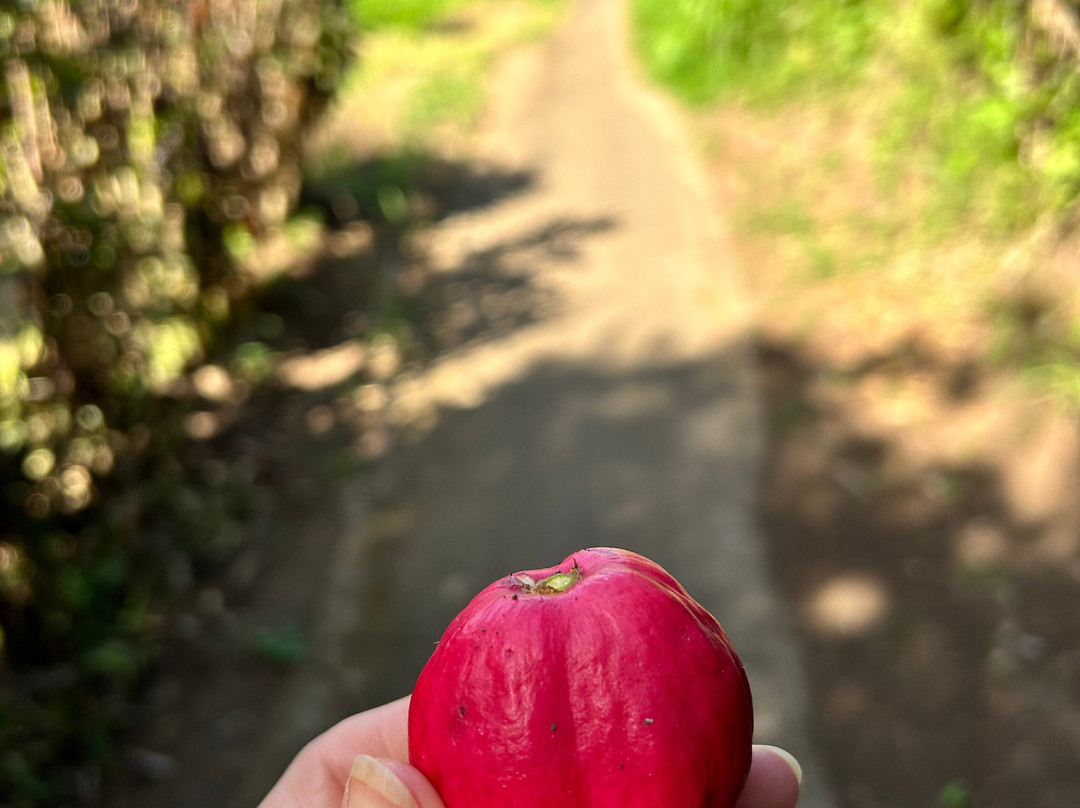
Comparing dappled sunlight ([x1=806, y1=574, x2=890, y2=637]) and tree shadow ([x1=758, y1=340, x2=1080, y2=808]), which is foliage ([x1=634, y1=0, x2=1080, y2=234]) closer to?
tree shadow ([x1=758, y1=340, x2=1080, y2=808])

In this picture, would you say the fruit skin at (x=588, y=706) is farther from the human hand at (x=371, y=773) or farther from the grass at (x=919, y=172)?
the grass at (x=919, y=172)

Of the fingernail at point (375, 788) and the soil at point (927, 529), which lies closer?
the fingernail at point (375, 788)

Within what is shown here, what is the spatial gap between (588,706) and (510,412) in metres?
4.90

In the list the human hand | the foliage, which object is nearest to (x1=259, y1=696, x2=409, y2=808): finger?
the human hand

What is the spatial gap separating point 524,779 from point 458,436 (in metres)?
4.74

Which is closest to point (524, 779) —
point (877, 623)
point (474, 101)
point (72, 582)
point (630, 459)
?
point (877, 623)

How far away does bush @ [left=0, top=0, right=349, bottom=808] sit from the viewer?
3.99m

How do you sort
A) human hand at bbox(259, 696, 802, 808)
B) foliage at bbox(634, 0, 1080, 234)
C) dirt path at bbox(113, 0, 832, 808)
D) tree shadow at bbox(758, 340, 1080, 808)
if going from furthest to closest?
foliage at bbox(634, 0, 1080, 234)
dirt path at bbox(113, 0, 832, 808)
tree shadow at bbox(758, 340, 1080, 808)
human hand at bbox(259, 696, 802, 808)

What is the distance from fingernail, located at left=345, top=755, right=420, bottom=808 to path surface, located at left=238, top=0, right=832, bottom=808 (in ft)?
8.40

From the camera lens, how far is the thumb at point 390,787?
152 centimetres

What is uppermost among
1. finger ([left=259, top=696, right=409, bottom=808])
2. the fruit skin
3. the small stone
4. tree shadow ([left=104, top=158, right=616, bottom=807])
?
the fruit skin

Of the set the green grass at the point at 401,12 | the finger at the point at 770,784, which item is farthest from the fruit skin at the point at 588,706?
the green grass at the point at 401,12

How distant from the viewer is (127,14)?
5.25m

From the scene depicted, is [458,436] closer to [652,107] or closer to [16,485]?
[16,485]
